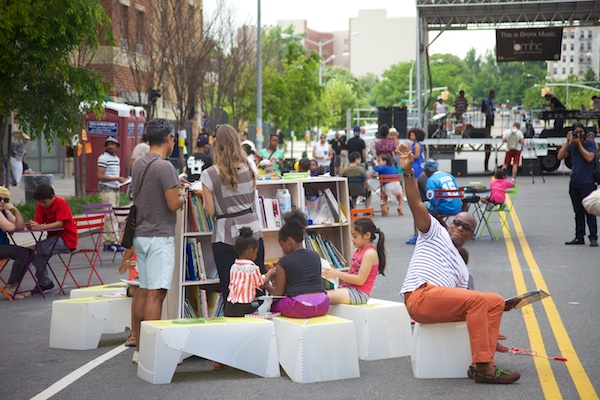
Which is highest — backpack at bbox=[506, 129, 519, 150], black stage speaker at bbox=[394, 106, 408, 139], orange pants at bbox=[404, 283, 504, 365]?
black stage speaker at bbox=[394, 106, 408, 139]

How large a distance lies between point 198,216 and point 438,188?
7.66 m

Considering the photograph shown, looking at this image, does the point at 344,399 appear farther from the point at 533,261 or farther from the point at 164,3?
the point at 164,3

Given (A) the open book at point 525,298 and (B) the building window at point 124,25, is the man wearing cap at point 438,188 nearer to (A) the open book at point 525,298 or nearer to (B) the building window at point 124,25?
(A) the open book at point 525,298

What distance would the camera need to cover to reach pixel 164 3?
32188 millimetres

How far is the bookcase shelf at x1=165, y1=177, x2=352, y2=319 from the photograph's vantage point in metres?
9.45

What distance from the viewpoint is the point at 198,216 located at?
9562mm

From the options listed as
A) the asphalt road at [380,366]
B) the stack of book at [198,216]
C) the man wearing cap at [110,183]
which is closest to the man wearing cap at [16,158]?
the man wearing cap at [110,183]

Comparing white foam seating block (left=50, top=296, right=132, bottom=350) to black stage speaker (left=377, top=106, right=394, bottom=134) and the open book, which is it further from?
black stage speaker (left=377, top=106, right=394, bottom=134)

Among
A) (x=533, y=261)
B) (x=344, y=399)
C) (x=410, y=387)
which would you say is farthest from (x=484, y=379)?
(x=533, y=261)

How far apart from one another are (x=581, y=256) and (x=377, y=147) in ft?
35.6

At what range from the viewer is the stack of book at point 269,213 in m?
10.3

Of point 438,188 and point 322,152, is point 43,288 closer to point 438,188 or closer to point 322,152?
point 438,188

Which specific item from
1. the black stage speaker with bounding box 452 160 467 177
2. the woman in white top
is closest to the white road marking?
the woman in white top

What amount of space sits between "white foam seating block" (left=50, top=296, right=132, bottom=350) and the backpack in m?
26.9
